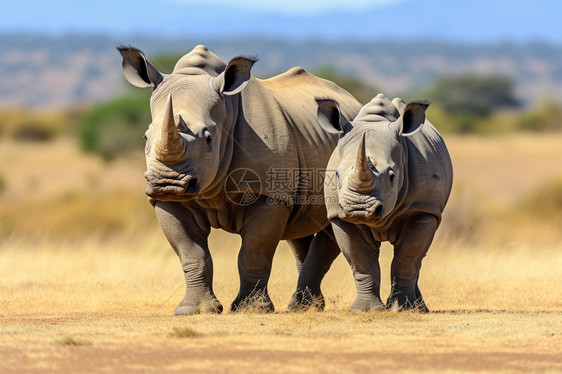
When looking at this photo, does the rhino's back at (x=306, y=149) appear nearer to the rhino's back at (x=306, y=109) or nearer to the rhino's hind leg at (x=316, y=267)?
the rhino's back at (x=306, y=109)

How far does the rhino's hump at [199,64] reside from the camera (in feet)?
36.1

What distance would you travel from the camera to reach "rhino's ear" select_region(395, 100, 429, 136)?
1051cm

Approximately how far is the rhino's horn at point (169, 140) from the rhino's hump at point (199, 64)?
1.33 m

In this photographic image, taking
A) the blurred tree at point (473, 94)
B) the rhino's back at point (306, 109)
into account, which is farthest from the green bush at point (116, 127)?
the blurred tree at point (473, 94)

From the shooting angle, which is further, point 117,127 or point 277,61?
point 277,61

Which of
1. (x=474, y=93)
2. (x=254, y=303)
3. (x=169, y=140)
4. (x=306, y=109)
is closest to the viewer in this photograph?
(x=169, y=140)

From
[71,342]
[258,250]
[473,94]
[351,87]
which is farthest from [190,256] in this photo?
[473,94]

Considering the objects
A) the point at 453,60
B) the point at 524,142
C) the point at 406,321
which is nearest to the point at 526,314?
the point at 406,321

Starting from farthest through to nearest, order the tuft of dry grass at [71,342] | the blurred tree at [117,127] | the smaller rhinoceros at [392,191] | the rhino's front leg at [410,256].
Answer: the blurred tree at [117,127] < the rhino's front leg at [410,256] < the smaller rhinoceros at [392,191] < the tuft of dry grass at [71,342]

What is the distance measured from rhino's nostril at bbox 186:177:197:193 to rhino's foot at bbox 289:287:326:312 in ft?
6.74

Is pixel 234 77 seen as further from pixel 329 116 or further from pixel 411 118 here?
pixel 411 118

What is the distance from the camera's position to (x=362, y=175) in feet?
32.1

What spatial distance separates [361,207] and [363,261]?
38.4 inches

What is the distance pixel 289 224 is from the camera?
1154 cm
